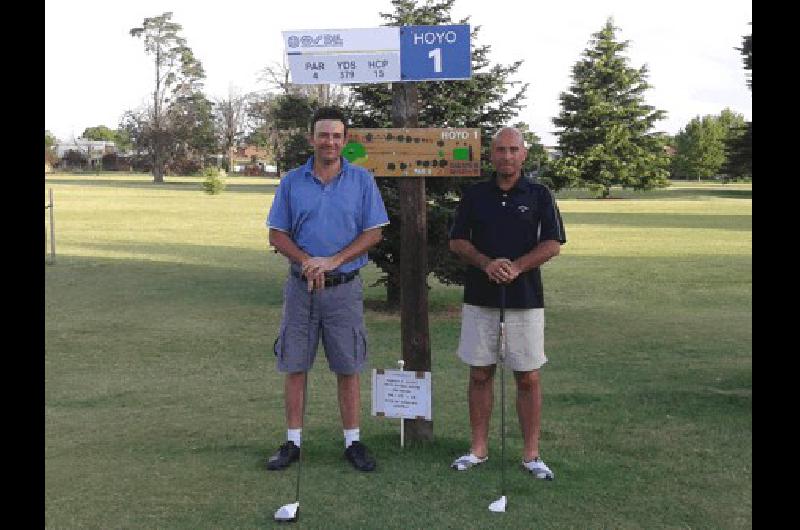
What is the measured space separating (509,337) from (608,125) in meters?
65.2

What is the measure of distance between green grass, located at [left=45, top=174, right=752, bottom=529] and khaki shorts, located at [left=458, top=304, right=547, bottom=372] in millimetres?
644

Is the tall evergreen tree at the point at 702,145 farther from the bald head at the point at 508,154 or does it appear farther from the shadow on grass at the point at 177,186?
the bald head at the point at 508,154

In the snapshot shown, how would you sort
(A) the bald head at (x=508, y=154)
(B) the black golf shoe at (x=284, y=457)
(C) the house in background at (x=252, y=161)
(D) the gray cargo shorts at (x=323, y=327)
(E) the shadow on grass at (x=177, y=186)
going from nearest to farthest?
(A) the bald head at (x=508, y=154), (D) the gray cargo shorts at (x=323, y=327), (B) the black golf shoe at (x=284, y=457), (E) the shadow on grass at (x=177, y=186), (C) the house in background at (x=252, y=161)

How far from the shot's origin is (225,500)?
5156 millimetres

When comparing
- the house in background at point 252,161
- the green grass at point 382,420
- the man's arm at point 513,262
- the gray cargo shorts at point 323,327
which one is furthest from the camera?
the house in background at point 252,161

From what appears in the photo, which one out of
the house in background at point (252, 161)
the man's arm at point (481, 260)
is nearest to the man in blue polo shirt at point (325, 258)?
the man's arm at point (481, 260)

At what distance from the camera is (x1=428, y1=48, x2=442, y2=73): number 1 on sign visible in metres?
5.81

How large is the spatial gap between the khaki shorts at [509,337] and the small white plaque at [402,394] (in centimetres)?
55

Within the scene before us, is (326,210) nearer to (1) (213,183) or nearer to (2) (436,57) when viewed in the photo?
(2) (436,57)

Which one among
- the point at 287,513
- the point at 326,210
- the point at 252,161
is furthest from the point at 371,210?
the point at 252,161

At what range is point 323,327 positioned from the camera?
18.3 feet

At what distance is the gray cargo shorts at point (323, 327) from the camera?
18.2ft

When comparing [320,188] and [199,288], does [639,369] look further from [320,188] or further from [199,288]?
[199,288]

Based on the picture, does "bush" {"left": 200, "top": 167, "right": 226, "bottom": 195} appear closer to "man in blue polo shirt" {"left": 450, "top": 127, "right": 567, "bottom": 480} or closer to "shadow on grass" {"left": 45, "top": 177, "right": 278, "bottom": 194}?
"shadow on grass" {"left": 45, "top": 177, "right": 278, "bottom": 194}
